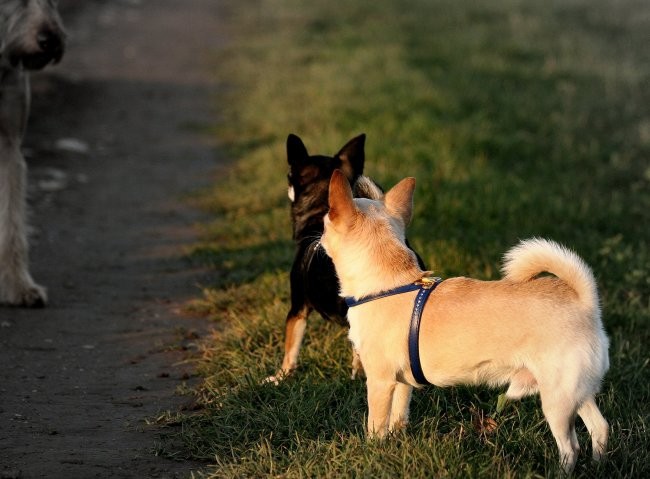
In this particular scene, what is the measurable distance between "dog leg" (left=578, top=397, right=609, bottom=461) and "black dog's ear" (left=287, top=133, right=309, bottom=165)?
2111 mm

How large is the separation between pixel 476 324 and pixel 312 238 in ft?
4.92

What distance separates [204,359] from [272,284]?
1.14m

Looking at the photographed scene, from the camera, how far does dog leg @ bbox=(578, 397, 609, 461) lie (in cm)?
379

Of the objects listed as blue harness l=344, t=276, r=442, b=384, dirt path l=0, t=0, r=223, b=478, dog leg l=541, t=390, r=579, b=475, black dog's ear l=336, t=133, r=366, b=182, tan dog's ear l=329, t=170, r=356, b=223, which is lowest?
dirt path l=0, t=0, r=223, b=478

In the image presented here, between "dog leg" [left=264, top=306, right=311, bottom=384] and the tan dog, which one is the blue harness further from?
"dog leg" [left=264, top=306, right=311, bottom=384]

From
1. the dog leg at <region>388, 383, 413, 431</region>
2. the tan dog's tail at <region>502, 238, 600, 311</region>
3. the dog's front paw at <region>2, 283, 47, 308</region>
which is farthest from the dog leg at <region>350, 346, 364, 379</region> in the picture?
the dog's front paw at <region>2, 283, 47, 308</region>

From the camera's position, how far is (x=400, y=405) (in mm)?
4129

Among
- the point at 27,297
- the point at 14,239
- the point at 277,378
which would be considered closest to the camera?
the point at 277,378

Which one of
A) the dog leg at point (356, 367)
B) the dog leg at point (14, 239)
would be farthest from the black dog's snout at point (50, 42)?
the dog leg at point (356, 367)

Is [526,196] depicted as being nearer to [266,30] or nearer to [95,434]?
[95,434]

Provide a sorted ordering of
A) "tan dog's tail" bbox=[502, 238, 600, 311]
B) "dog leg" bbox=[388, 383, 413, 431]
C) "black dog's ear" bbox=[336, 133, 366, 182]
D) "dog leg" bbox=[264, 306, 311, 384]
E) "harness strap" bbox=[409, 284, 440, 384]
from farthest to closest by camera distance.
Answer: "black dog's ear" bbox=[336, 133, 366, 182] < "dog leg" bbox=[264, 306, 311, 384] < "dog leg" bbox=[388, 383, 413, 431] < "harness strap" bbox=[409, 284, 440, 384] < "tan dog's tail" bbox=[502, 238, 600, 311]

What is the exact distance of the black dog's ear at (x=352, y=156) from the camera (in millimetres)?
5129

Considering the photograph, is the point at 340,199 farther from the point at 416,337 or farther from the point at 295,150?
the point at 295,150

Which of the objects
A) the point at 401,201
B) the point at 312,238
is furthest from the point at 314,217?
the point at 401,201
